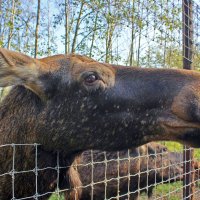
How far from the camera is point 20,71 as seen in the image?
2.67m

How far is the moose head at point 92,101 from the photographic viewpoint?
2645 mm

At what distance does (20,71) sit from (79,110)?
0.49m

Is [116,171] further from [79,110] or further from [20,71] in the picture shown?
[20,71]

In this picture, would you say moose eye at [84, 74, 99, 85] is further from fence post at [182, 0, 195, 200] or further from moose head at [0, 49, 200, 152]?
fence post at [182, 0, 195, 200]

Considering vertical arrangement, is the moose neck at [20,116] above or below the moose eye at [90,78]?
below

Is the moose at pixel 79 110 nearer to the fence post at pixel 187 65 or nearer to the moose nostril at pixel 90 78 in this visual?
the moose nostril at pixel 90 78

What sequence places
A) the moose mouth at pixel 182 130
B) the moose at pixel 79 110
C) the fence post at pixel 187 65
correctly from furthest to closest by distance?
1. the fence post at pixel 187 65
2. the moose at pixel 79 110
3. the moose mouth at pixel 182 130

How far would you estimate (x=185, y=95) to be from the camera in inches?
98.5

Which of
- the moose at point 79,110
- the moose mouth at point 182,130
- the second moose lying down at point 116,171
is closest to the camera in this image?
the moose mouth at point 182,130

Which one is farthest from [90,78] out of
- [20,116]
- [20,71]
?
[20,116]

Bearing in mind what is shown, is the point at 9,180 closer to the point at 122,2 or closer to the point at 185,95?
the point at 185,95

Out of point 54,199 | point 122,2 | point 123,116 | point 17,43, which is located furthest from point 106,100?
point 17,43

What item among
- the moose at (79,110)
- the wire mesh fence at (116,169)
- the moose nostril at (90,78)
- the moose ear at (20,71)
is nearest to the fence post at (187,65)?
the wire mesh fence at (116,169)

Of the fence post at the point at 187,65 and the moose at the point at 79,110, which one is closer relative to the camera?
the moose at the point at 79,110
